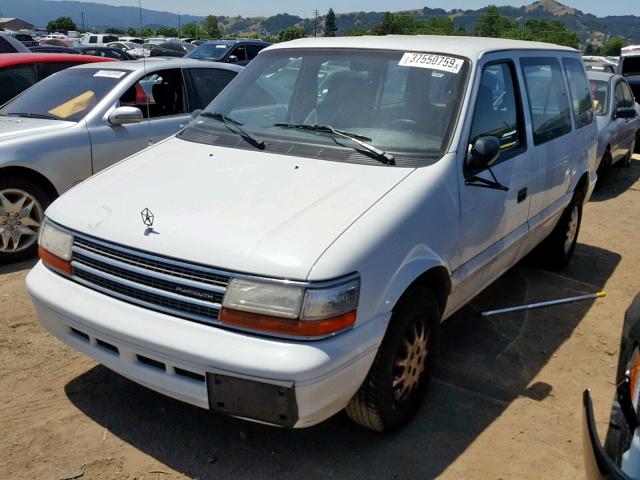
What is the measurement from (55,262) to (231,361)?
1204 mm

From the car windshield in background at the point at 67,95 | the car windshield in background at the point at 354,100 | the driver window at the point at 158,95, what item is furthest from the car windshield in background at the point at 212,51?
the car windshield in background at the point at 354,100

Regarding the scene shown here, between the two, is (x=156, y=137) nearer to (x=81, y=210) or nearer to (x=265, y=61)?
(x=265, y=61)

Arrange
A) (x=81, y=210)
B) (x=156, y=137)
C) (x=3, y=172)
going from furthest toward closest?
1. (x=156, y=137)
2. (x=3, y=172)
3. (x=81, y=210)

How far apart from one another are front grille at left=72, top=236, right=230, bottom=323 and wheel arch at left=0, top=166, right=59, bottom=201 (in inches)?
105

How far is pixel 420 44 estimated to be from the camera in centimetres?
377

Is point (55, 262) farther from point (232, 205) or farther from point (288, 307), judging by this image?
point (288, 307)

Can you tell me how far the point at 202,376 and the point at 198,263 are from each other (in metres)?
0.46

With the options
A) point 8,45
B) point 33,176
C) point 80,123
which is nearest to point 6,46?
point 8,45

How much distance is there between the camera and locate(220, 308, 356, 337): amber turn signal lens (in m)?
2.46

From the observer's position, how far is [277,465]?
114 inches

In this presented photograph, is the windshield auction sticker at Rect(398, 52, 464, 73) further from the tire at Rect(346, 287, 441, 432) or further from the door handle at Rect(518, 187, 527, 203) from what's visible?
the tire at Rect(346, 287, 441, 432)

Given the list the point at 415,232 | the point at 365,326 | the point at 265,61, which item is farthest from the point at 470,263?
the point at 265,61

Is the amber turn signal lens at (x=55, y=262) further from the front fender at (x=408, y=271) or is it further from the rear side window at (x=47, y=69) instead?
the rear side window at (x=47, y=69)

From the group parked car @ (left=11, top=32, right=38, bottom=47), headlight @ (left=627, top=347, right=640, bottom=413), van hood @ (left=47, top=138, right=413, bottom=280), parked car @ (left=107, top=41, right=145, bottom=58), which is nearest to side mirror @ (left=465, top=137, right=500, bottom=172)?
van hood @ (left=47, top=138, right=413, bottom=280)
